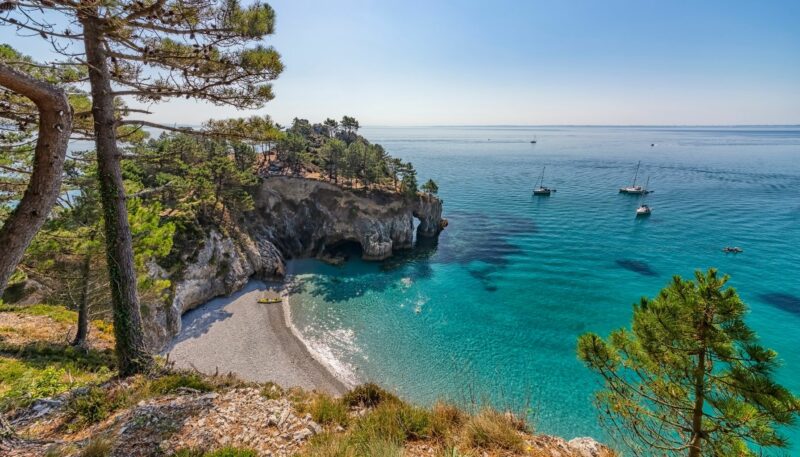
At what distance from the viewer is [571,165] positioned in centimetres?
10600

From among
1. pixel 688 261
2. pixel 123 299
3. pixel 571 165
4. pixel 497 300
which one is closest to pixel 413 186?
pixel 497 300

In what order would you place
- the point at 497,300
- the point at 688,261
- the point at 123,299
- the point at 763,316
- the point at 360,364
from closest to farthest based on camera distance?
the point at 123,299, the point at 360,364, the point at 763,316, the point at 497,300, the point at 688,261

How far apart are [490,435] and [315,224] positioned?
36611 millimetres

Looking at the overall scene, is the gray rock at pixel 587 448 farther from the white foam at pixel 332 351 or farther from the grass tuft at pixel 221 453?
the white foam at pixel 332 351

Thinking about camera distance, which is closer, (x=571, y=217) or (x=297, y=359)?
(x=297, y=359)

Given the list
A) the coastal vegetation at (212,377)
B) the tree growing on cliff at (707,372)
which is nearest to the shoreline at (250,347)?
the coastal vegetation at (212,377)

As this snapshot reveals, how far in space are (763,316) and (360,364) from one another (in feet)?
107

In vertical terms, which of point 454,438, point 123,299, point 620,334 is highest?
point 620,334

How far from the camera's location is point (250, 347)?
71.8ft

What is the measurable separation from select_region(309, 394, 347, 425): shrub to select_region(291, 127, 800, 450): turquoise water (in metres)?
2.66

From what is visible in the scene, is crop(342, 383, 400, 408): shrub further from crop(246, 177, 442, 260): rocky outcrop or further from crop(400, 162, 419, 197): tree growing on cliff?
crop(400, 162, 419, 197): tree growing on cliff

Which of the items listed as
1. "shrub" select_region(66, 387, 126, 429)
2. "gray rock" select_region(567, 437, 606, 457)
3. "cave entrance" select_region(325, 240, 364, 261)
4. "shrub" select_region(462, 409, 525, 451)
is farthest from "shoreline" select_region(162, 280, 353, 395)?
"gray rock" select_region(567, 437, 606, 457)

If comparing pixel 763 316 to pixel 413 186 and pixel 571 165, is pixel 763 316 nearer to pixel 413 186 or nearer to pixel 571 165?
pixel 413 186

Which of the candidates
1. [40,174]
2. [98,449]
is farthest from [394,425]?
[40,174]
